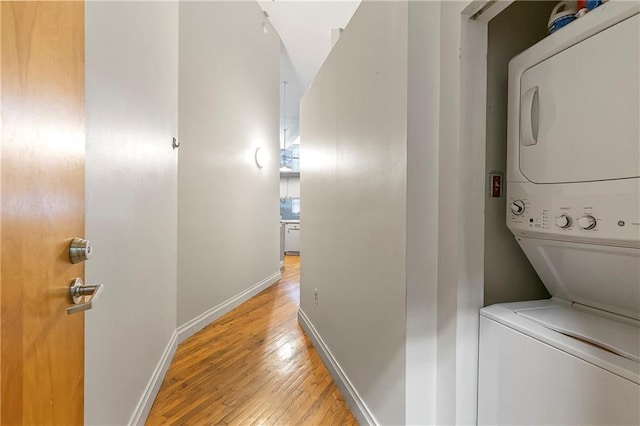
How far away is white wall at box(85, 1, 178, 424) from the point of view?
1107 millimetres

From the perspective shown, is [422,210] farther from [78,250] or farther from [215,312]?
[215,312]

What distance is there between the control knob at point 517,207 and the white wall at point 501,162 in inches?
Result: 4.6

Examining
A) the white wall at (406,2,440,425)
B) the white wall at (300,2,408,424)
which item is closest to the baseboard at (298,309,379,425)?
the white wall at (300,2,408,424)

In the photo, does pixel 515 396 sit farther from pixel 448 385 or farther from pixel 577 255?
pixel 577 255

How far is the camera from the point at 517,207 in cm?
112

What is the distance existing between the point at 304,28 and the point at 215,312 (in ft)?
12.0

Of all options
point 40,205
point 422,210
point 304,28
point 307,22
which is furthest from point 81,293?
point 304,28

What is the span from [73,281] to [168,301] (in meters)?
1.66

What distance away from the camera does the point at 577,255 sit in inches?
38.2

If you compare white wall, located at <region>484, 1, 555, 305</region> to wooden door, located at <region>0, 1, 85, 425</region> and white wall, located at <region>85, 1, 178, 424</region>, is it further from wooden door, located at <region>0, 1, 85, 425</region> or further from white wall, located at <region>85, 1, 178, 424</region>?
white wall, located at <region>85, 1, 178, 424</region>

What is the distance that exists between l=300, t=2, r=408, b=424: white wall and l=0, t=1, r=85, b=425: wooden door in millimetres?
1046

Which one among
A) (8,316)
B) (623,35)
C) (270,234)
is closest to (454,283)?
(623,35)

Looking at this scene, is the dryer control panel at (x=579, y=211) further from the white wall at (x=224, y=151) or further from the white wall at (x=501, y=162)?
the white wall at (x=224, y=151)

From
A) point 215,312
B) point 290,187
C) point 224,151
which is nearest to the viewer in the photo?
point 215,312
